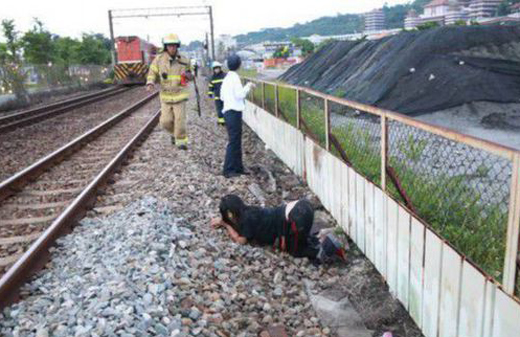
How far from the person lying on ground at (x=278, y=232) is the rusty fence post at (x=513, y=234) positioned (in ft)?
9.11

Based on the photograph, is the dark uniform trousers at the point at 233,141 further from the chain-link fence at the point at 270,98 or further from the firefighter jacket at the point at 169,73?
the chain-link fence at the point at 270,98

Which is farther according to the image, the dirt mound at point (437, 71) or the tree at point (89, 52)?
the tree at point (89, 52)

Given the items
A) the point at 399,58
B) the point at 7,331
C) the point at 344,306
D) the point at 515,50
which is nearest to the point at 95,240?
the point at 7,331

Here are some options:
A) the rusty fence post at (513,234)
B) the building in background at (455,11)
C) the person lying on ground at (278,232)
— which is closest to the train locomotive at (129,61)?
the person lying on ground at (278,232)

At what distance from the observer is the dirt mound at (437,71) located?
44.3ft

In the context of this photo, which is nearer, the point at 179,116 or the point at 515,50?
the point at 179,116

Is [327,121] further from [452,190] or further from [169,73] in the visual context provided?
[169,73]

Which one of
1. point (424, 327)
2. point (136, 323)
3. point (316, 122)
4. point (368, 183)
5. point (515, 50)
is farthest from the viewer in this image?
point (515, 50)

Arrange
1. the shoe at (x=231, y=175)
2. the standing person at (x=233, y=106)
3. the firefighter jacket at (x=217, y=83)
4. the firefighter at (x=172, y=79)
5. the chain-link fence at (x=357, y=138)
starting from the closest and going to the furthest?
1. the chain-link fence at (x=357, y=138)
2. the standing person at (x=233, y=106)
3. the shoe at (x=231, y=175)
4. the firefighter at (x=172, y=79)
5. the firefighter jacket at (x=217, y=83)

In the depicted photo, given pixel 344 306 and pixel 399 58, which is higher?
pixel 399 58

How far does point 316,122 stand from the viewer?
300 inches

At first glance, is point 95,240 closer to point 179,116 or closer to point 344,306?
point 344,306

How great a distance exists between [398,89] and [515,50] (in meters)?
4.43

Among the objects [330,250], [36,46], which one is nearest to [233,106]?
[330,250]
